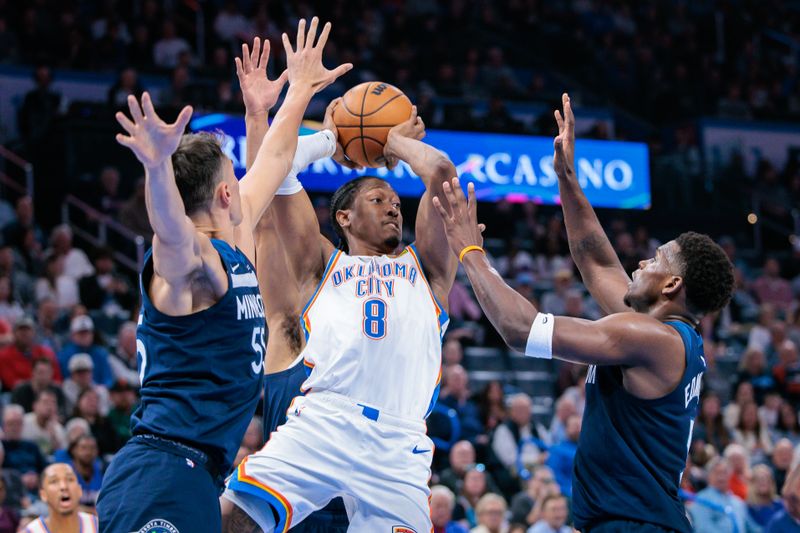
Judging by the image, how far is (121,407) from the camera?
1084 centimetres

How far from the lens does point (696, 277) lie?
4.89 m

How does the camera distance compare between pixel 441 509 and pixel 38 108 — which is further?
pixel 38 108

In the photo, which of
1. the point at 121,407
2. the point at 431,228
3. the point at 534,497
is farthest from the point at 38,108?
the point at 431,228

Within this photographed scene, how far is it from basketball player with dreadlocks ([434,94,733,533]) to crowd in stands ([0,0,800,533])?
2.77 meters

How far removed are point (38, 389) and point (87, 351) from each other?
0.96 metres

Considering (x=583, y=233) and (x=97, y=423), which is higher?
(x=583, y=233)

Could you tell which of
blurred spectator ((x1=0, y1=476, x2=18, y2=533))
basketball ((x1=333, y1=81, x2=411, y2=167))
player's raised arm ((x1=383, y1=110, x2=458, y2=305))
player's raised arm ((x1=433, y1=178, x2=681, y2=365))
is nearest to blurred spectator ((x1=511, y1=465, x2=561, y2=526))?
blurred spectator ((x1=0, y1=476, x2=18, y2=533))

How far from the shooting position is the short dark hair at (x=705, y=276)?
4.89 m

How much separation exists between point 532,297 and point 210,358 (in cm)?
1157

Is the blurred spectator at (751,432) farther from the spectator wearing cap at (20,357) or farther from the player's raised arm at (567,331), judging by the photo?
the player's raised arm at (567,331)

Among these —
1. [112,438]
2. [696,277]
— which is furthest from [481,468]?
[696,277]

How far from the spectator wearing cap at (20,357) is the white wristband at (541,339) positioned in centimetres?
759

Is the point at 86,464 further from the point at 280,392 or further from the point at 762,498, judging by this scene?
the point at 762,498

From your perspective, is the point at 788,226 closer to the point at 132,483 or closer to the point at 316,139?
the point at 316,139
